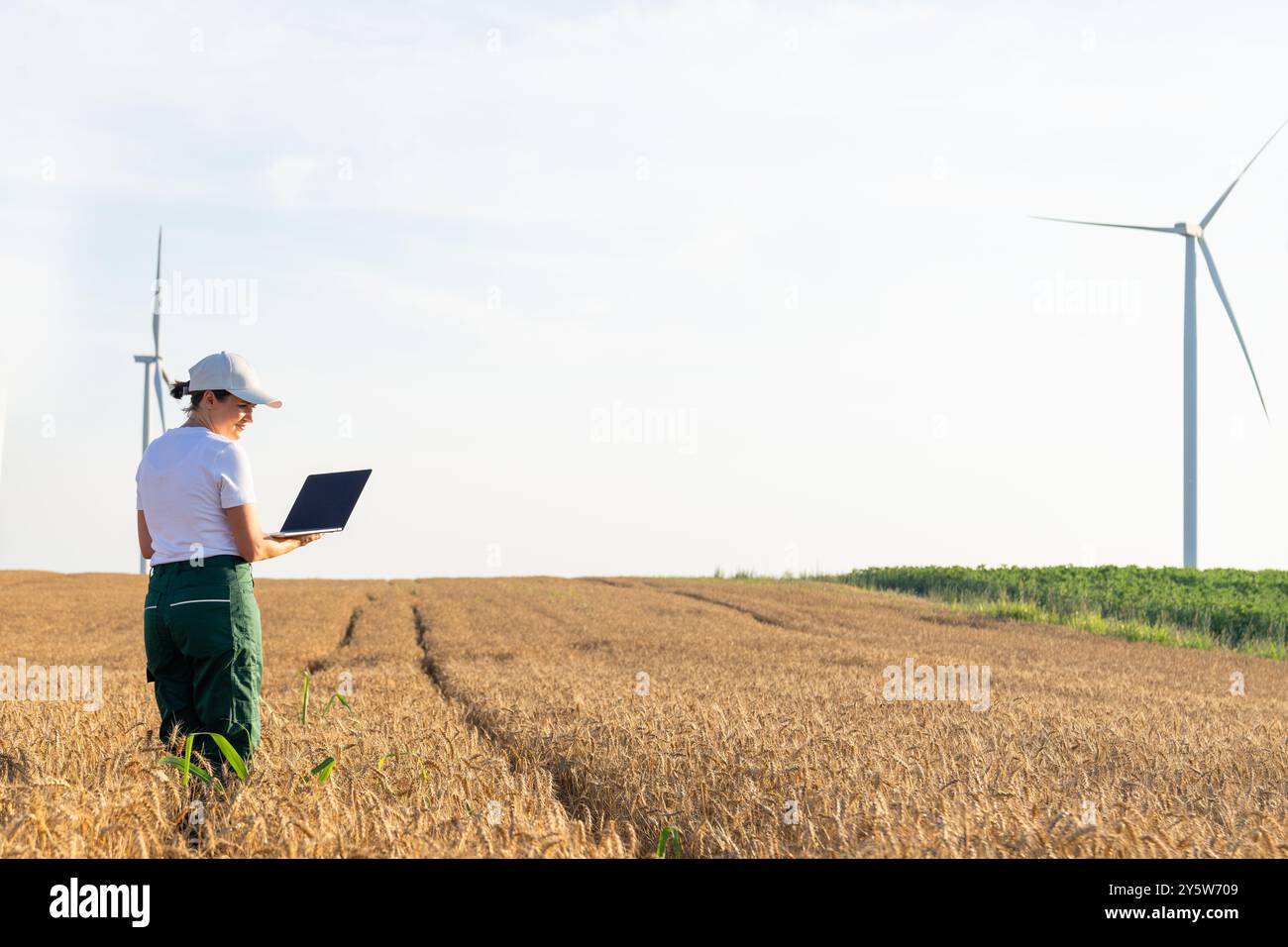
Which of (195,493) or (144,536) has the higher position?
(195,493)

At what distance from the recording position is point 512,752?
8.26 meters

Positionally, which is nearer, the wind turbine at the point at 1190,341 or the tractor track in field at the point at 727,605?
the tractor track in field at the point at 727,605

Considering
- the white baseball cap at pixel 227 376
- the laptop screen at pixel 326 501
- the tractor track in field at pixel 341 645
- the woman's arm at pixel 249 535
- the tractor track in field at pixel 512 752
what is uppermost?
the white baseball cap at pixel 227 376

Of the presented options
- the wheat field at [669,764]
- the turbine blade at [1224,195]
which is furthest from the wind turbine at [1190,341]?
the wheat field at [669,764]

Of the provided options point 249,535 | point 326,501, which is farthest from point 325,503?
point 249,535

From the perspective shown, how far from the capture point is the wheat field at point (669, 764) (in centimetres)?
477

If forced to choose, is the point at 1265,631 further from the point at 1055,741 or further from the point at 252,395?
the point at 252,395

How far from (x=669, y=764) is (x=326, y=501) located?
2.56 m

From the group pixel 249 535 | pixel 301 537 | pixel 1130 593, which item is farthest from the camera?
pixel 1130 593

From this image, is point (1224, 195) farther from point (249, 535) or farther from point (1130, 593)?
point (249, 535)

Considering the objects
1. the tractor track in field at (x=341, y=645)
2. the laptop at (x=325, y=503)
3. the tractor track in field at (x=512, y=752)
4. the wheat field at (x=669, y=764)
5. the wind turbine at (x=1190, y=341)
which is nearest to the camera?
the wheat field at (x=669, y=764)

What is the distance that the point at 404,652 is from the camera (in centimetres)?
1758

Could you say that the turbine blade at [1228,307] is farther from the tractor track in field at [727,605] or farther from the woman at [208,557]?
the woman at [208,557]

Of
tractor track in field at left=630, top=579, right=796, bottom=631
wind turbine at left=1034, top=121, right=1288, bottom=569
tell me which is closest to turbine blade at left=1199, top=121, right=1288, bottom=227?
wind turbine at left=1034, top=121, right=1288, bottom=569
